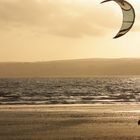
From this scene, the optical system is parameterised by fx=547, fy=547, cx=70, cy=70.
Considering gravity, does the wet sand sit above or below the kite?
below

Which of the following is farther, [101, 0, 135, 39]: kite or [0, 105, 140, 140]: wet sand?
[101, 0, 135, 39]: kite

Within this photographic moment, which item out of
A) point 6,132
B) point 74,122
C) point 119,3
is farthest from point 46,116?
point 119,3

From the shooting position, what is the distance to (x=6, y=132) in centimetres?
2589

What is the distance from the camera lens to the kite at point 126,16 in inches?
1009

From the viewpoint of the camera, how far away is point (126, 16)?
25.9m

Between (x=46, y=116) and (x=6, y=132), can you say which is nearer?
(x=6, y=132)

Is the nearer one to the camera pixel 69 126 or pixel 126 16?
pixel 126 16

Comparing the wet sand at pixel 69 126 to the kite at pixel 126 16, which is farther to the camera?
the kite at pixel 126 16

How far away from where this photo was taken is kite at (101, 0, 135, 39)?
25.6 m

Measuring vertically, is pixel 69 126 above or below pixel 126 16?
below

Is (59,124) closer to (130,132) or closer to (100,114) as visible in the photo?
(130,132)

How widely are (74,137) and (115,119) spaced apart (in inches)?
332

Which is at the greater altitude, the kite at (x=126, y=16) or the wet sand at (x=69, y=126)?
the kite at (x=126, y=16)

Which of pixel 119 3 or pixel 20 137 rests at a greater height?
pixel 119 3
